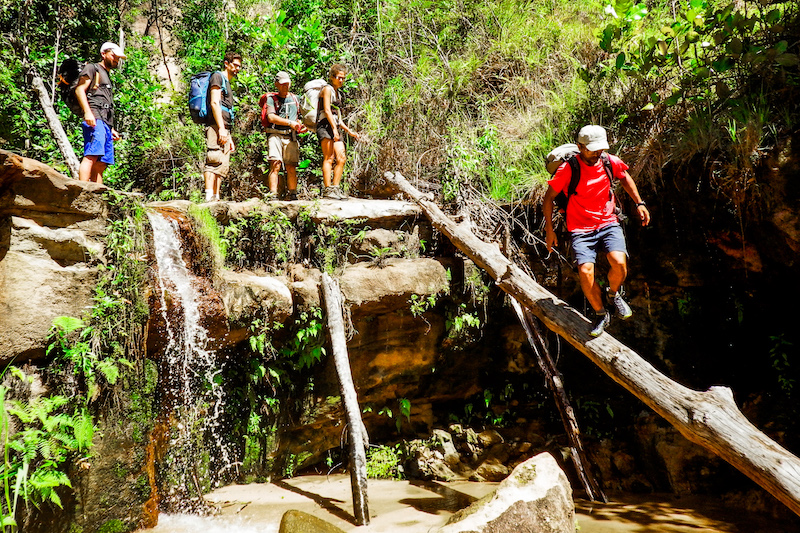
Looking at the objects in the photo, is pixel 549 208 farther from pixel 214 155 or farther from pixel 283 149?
pixel 214 155

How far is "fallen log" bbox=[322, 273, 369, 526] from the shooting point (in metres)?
4.98

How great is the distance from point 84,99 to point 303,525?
5257 millimetres

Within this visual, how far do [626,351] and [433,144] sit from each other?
5.89 meters

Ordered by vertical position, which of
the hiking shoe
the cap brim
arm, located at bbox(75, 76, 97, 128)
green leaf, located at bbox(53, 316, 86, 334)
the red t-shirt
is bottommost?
the hiking shoe

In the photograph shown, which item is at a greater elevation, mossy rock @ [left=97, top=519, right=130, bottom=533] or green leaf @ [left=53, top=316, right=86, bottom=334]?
green leaf @ [left=53, top=316, right=86, bottom=334]

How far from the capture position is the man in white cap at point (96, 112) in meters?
5.65

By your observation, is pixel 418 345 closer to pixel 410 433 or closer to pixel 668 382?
pixel 410 433

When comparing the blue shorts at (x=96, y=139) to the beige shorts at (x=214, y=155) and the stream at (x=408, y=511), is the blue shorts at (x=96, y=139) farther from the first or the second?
the stream at (x=408, y=511)

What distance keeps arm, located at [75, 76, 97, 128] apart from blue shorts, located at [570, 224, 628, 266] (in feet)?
18.2

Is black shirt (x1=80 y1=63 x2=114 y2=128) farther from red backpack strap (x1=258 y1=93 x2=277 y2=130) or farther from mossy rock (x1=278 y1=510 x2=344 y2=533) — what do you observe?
mossy rock (x1=278 y1=510 x2=344 y2=533)

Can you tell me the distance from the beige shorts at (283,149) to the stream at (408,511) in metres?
Answer: 4.72

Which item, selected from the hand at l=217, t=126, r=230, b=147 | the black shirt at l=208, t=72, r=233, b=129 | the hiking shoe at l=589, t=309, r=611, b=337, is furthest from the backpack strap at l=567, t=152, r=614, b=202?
the black shirt at l=208, t=72, r=233, b=129

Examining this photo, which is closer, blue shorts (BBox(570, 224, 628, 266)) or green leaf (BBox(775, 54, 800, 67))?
blue shorts (BBox(570, 224, 628, 266))

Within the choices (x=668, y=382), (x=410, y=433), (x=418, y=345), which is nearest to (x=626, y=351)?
(x=668, y=382)
